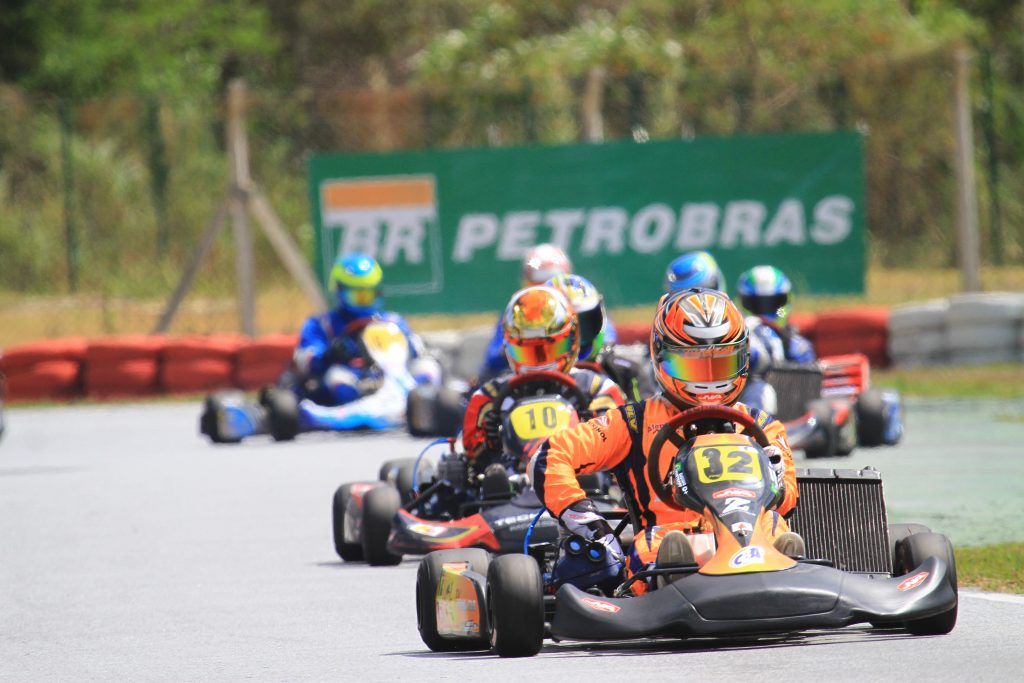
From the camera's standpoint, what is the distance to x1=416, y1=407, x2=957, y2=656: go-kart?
6020mm

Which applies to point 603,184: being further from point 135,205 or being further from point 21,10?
point 21,10

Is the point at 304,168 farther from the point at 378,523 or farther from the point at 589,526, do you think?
the point at 589,526

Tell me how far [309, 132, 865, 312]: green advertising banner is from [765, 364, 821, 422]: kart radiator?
250 inches

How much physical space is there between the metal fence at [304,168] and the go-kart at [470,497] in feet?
32.8

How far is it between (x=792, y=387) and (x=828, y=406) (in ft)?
0.83

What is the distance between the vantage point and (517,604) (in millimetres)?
6316

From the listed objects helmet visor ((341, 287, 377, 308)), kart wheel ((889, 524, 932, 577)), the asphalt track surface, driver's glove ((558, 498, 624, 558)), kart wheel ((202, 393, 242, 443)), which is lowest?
the asphalt track surface

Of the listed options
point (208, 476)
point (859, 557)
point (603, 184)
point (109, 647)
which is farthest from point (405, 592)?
point (603, 184)

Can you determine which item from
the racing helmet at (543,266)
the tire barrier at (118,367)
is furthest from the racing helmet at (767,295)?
the tire barrier at (118,367)

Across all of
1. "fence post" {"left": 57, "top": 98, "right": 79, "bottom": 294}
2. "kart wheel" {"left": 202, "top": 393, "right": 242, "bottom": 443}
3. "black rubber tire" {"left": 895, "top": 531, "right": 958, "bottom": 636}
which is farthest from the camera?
"fence post" {"left": 57, "top": 98, "right": 79, "bottom": 294}

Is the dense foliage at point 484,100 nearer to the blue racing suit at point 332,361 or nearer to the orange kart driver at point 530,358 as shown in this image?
the blue racing suit at point 332,361

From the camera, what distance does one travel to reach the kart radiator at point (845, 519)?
678 centimetres

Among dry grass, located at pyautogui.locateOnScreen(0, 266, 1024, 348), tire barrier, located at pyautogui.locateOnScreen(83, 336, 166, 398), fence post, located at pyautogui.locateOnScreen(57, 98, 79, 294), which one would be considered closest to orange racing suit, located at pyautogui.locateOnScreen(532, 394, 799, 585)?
tire barrier, located at pyautogui.locateOnScreen(83, 336, 166, 398)

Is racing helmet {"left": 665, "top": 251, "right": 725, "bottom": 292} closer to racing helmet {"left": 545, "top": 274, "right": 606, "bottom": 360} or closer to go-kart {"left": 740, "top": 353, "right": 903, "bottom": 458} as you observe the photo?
go-kart {"left": 740, "top": 353, "right": 903, "bottom": 458}
